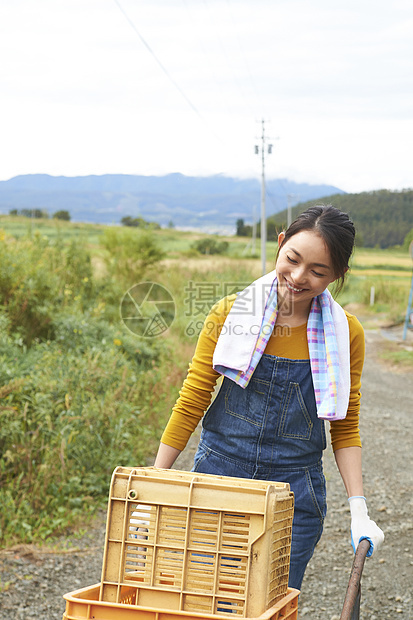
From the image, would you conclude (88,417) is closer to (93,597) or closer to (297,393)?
(297,393)

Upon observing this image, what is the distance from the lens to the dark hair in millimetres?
1976

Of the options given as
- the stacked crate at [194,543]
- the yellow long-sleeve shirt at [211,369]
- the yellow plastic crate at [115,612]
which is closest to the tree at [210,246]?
the yellow long-sleeve shirt at [211,369]

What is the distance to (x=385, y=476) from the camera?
18.9ft

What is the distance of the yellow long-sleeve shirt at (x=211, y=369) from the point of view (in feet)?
6.82

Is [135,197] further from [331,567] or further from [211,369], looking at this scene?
[211,369]

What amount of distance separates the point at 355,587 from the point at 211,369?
790 mm

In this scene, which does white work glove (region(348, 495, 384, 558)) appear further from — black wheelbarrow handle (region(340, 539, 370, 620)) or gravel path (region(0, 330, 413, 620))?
gravel path (region(0, 330, 413, 620))

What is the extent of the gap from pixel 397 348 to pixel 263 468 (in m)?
12.1

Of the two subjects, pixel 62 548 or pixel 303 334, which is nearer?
pixel 303 334

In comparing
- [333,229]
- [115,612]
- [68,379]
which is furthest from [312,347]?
[68,379]

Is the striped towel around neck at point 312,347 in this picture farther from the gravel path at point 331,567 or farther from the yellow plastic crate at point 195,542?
the gravel path at point 331,567

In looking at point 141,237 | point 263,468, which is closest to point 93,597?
point 263,468

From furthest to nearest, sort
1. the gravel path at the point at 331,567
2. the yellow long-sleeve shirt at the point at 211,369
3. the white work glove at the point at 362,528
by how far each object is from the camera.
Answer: the gravel path at the point at 331,567, the yellow long-sleeve shirt at the point at 211,369, the white work glove at the point at 362,528

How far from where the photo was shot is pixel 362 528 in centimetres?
193
